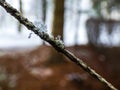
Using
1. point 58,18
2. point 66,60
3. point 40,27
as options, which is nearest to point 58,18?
point 58,18

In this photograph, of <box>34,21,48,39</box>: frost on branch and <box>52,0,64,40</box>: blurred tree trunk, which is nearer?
<box>34,21,48,39</box>: frost on branch

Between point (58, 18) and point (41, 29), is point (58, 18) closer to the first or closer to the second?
point (58, 18)

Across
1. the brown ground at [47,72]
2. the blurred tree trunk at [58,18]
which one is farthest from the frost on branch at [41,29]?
the blurred tree trunk at [58,18]

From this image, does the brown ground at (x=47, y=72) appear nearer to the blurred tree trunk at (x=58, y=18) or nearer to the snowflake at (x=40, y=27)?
the blurred tree trunk at (x=58, y=18)

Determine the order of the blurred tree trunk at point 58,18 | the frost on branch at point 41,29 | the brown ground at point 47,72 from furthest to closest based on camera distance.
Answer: the blurred tree trunk at point 58,18
the brown ground at point 47,72
the frost on branch at point 41,29

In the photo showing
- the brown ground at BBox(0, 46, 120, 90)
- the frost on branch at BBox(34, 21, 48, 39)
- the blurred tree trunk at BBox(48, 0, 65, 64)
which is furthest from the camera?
the blurred tree trunk at BBox(48, 0, 65, 64)

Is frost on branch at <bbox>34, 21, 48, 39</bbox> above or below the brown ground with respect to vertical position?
above

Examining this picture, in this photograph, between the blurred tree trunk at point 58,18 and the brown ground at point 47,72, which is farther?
the blurred tree trunk at point 58,18

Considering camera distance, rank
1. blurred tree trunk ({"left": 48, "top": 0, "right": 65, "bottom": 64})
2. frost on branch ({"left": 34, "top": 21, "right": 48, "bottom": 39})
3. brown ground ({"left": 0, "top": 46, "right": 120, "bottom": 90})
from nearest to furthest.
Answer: frost on branch ({"left": 34, "top": 21, "right": 48, "bottom": 39}) < brown ground ({"left": 0, "top": 46, "right": 120, "bottom": 90}) < blurred tree trunk ({"left": 48, "top": 0, "right": 65, "bottom": 64})

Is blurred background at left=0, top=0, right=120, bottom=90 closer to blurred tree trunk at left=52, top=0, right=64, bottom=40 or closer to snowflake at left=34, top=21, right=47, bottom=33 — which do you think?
blurred tree trunk at left=52, top=0, right=64, bottom=40

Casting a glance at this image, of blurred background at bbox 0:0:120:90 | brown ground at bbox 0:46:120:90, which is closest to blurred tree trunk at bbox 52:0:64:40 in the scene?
blurred background at bbox 0:0:120:90
